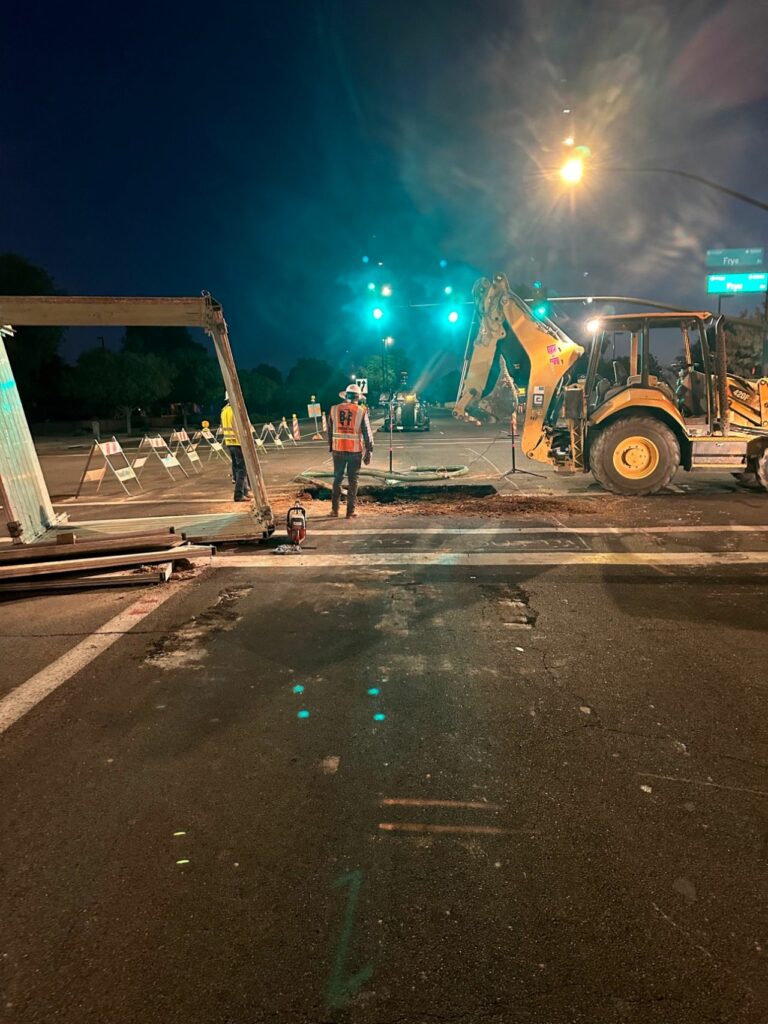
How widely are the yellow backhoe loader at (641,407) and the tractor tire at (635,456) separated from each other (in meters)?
0.02

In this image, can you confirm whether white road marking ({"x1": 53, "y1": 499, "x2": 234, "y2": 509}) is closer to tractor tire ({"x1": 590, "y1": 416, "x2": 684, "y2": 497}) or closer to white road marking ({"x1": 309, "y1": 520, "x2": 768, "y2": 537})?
white road marking ({"x1": 309, "y1": 520, "x2": 768, "y2": 537})

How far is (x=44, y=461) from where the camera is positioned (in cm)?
2264

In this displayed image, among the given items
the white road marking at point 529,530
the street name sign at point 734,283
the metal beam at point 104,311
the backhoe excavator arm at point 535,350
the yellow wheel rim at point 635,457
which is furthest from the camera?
the street name sign at point 734,283

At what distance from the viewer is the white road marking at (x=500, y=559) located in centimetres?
→ 698

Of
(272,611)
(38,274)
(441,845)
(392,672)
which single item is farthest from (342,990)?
(38,274)

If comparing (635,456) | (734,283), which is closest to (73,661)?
Result: (635,456)

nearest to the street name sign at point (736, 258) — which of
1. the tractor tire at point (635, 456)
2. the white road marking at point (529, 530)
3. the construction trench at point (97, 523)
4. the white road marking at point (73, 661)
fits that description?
the tractor tire at point (635, 456)

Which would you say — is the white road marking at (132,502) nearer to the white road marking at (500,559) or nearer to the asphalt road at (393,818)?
the white road marking at (500,559)

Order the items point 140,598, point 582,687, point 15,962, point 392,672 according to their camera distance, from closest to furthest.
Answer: point 15,962, point 582,687, point 392,672, point 140,598

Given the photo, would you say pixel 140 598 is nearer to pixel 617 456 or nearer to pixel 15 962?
pixel 15 962

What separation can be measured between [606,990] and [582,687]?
2.17 meters

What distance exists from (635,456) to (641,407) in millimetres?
872

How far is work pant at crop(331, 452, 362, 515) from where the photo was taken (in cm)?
952

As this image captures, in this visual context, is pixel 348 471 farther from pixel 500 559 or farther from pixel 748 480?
pixel 748 480
